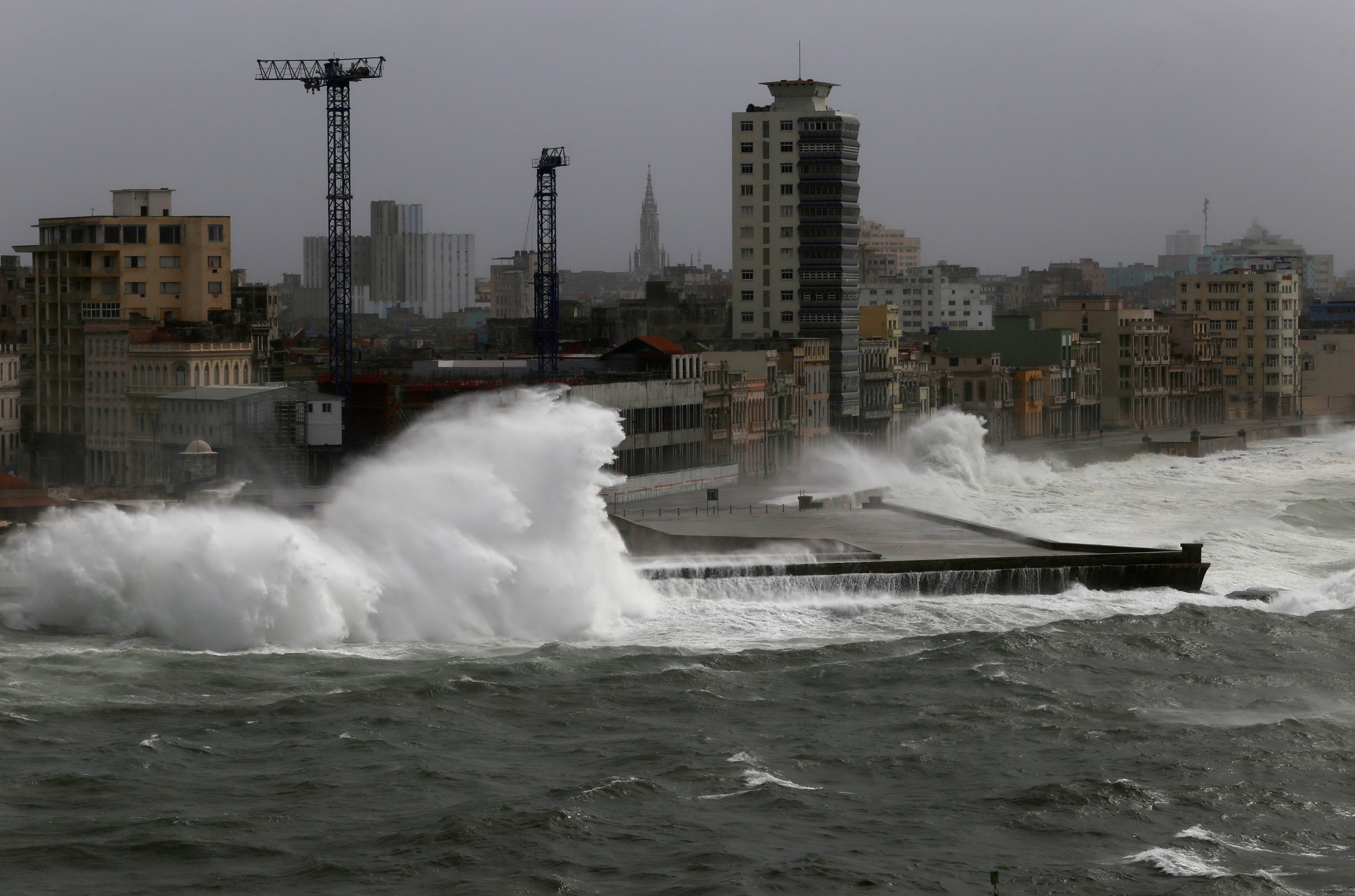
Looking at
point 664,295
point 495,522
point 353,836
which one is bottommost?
point 353,836

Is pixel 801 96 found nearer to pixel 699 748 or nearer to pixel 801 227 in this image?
pixel 801 227

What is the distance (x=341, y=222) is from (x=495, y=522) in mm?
43694

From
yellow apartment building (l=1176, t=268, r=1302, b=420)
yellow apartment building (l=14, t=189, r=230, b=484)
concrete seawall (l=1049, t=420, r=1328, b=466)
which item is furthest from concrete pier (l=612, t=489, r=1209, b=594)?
yellow apartment building (l=1176, t=268, r=1302, b=420)

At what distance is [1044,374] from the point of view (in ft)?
490

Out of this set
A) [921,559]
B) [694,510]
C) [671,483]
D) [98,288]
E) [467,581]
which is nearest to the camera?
[467,581]

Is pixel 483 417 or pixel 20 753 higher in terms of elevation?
pixel 483 417

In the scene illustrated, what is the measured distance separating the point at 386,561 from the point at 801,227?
72.3 m

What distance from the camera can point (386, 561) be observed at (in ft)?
172

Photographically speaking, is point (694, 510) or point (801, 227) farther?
point (801, 227)

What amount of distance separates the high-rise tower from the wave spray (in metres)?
63.0

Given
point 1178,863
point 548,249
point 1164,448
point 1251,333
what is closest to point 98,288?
point 548,249

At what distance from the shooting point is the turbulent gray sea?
102 feet

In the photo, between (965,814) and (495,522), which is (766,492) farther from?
(965,814)

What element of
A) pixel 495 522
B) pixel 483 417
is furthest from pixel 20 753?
pixel 483 417
